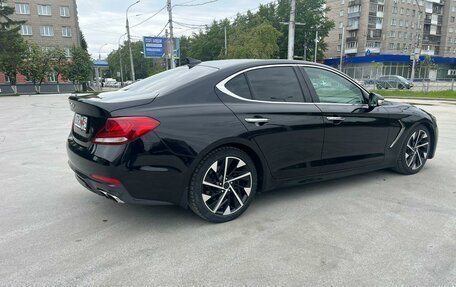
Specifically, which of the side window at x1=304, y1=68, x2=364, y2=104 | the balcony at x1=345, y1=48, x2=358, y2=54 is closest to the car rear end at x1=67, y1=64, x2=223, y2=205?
the side window at x1=304, y1=68, x2=364, y2=104

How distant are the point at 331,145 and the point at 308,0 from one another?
62.2 meters

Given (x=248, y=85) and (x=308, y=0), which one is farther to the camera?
(x=308, y=0)

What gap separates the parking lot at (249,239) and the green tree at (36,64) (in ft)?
135

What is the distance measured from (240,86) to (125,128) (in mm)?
1251

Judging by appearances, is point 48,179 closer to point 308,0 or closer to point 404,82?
point 404,82

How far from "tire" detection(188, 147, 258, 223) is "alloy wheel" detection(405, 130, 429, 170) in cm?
268

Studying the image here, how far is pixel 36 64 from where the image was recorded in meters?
40.0

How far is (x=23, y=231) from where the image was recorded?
10.9 ft

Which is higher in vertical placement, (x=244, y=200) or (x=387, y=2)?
(x=387, y=2)

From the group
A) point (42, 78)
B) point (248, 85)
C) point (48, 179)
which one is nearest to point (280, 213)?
point (248, 85)

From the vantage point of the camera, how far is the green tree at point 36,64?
130ft

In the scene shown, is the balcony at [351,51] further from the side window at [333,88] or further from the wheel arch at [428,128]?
the side window at [333,88]

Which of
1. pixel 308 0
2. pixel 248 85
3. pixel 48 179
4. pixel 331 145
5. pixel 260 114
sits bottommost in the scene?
pixel 48 179

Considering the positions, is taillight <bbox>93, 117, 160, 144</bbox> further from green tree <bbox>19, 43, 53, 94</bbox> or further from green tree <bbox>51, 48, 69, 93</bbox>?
green tree <bbox>51, 48, 69, 93</bbox>
